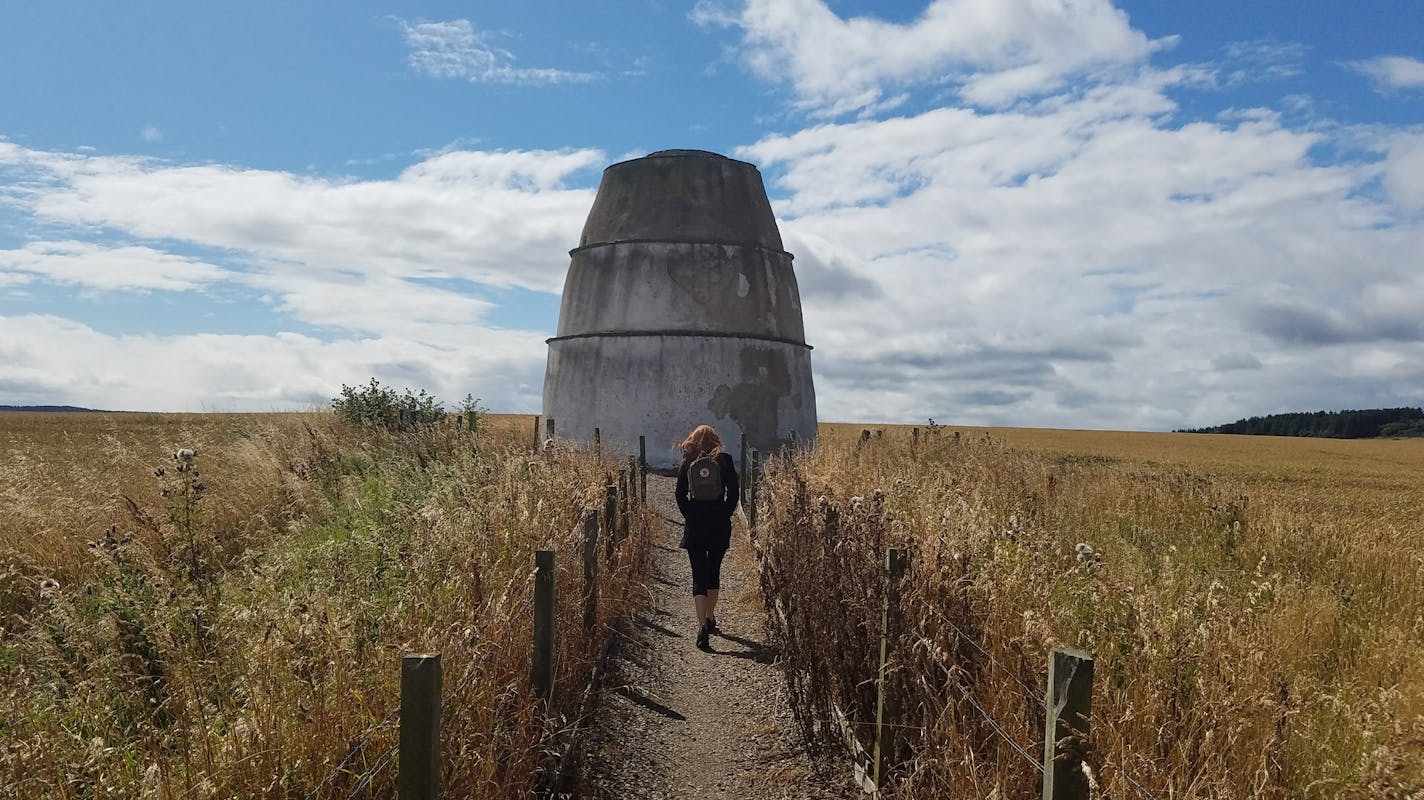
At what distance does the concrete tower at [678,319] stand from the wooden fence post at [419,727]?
15.9 meters

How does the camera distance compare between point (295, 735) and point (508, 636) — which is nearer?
point (295, 735)

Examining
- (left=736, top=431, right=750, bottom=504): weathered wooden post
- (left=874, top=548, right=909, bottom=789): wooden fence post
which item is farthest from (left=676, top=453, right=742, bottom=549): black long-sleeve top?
(left=736, top=431, right=750, bottom=504): weathered wooden post

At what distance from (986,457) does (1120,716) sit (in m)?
11.8

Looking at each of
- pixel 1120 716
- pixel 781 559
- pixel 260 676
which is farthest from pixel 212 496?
pixel 1120 716

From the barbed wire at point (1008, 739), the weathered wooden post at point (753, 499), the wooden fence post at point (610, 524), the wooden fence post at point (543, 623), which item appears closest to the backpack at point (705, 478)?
the wooden fence post at point (610, 524)

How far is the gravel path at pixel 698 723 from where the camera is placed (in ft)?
17.2

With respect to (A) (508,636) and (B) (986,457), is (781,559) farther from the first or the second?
(B) (986,457)

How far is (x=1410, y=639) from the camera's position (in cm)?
637

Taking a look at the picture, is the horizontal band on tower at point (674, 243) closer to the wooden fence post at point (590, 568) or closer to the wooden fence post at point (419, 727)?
the wooden fence post at point (590, 568)

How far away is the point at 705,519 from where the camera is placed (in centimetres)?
793

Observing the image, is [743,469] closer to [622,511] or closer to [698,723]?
[622,511]

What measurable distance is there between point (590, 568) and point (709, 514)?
1597 millimetres

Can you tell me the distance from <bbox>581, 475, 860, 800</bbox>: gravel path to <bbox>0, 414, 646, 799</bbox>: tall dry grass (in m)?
0.35

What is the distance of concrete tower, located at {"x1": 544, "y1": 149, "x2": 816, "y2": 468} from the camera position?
19.2 m
